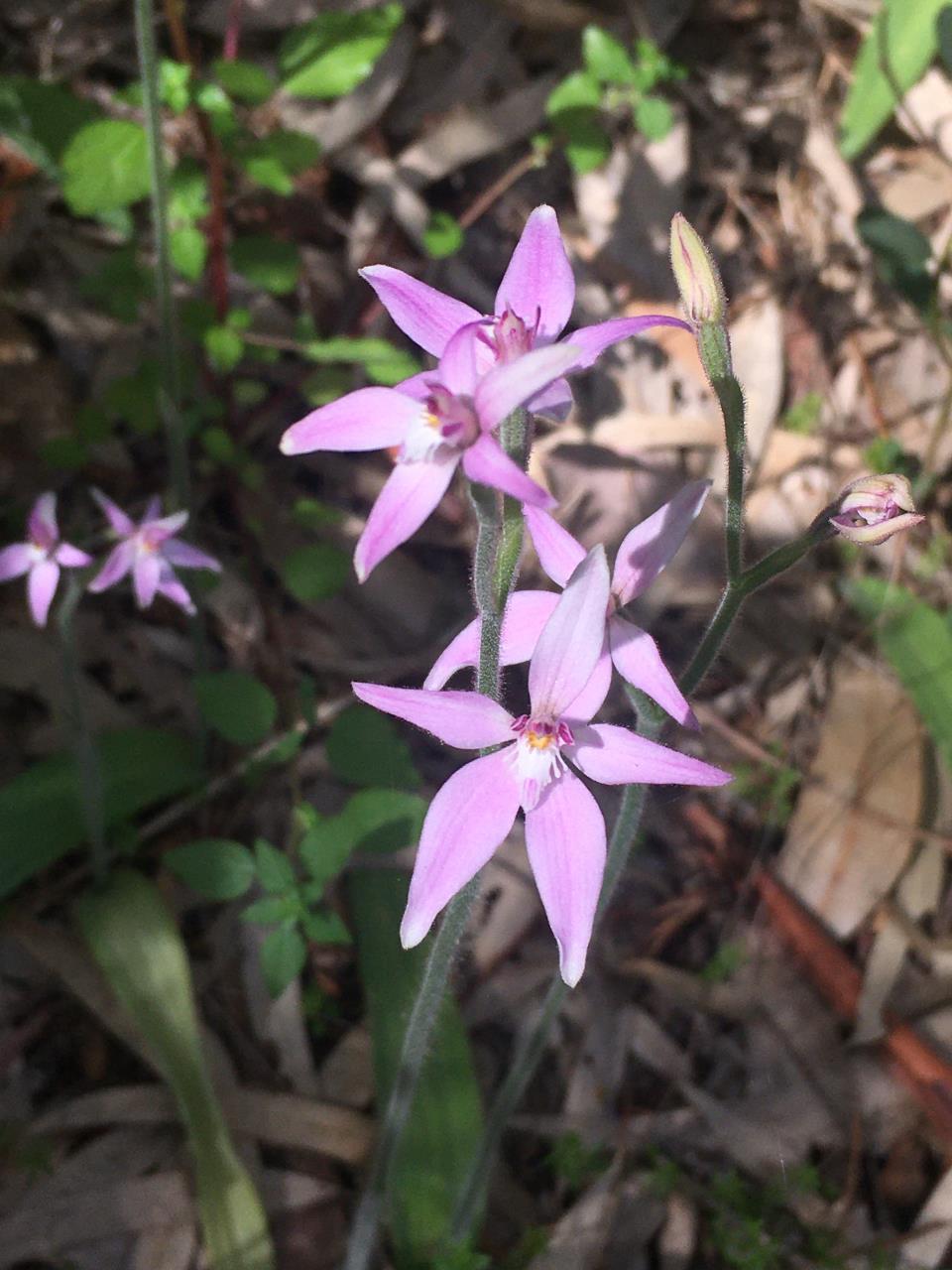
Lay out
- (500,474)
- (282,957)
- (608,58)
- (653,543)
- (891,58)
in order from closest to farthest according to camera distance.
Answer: (500,474), (653,543), (282,957), (608,58), (891,58)

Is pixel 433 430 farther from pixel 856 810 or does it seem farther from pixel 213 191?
pixel 856 810

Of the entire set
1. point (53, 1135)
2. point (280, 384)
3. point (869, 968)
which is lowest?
point (53, 1135)

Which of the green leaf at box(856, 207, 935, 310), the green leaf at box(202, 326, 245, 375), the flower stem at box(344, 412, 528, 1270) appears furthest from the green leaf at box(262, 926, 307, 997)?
the green leaf at box(856, 207, 935, 310)

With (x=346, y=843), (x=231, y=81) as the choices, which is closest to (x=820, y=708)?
(x=346, y=843)

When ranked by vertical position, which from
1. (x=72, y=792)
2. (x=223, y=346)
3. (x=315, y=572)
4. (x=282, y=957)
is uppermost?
(x=223, y=346)

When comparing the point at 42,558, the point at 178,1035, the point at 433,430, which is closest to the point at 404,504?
the point at 433,430

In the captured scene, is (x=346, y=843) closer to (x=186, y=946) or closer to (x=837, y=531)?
(x=186, y=946)

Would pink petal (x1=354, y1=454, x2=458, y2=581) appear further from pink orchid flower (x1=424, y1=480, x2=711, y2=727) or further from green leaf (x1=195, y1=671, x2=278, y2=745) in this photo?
green leaf (x1=195, y1=671, x2=278, y2=745)
